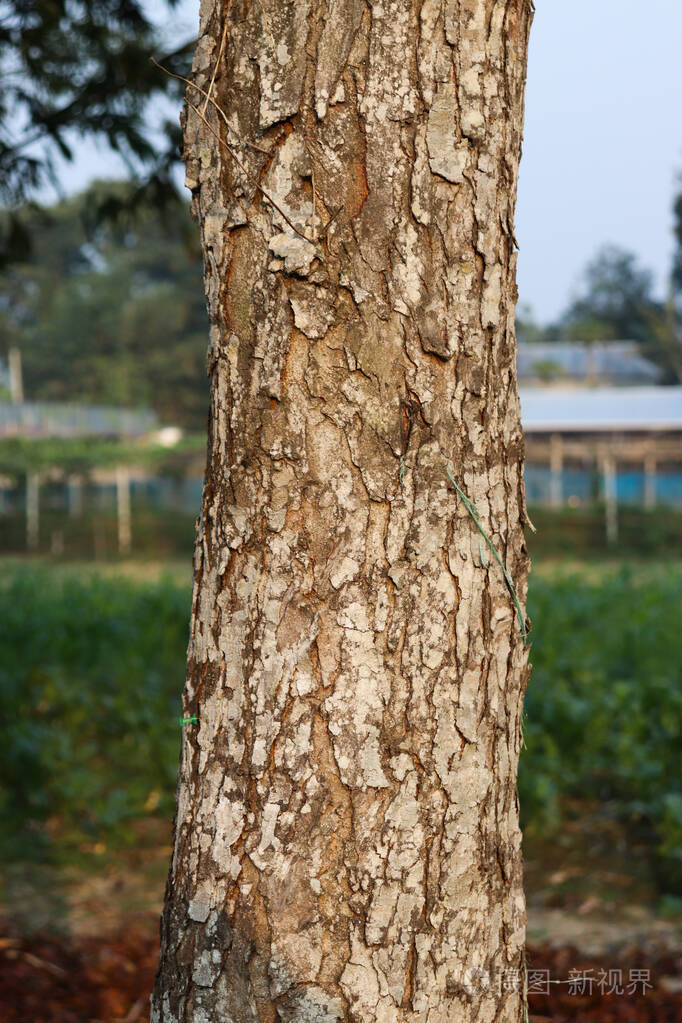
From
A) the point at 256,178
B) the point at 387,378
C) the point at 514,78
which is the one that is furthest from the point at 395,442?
the point at 514,78

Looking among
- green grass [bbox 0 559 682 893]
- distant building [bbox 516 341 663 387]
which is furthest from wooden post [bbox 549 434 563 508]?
distant building [bbox 516 341 663 387]

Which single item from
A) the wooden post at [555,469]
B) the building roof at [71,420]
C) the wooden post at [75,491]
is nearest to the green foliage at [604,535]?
the wooden post at [555,469]

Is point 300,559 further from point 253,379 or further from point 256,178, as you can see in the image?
point 256,178

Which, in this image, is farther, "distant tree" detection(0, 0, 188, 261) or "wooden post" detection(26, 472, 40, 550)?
"wooden post" detection(26, 472, 40, 550)

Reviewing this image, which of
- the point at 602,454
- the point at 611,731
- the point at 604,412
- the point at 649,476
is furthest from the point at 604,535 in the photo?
the point at 611,731

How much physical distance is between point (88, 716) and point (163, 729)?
0.47 meters

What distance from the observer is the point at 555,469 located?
2078 centimetres

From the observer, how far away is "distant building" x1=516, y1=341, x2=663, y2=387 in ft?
131

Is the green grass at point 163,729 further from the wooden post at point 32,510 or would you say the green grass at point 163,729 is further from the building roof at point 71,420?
the building roof at point 71,420

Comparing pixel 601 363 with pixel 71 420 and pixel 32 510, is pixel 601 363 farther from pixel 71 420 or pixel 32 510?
pixel 32 510

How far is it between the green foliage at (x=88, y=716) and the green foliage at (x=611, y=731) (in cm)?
154

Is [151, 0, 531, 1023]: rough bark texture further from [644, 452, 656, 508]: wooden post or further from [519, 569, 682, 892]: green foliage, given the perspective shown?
[644, 452, 656, 508]: wooden post

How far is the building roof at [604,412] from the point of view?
2103cm

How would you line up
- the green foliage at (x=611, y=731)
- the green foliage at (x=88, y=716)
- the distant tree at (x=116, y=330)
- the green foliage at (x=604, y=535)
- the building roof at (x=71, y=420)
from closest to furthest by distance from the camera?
the green foliage at (x=611, y=731) < the green foliage at (x=88, y=716) < the green foliage at (x=604, y=535) < the building roof at (x=71, y=420) < the distant tree at (x=116, y=330)
